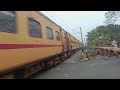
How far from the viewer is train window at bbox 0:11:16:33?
6492 mm

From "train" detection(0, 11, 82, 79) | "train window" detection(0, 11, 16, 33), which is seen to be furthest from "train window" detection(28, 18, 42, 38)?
"train window" detection(0, 11, 16, 33)

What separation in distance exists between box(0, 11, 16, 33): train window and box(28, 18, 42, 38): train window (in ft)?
5.67

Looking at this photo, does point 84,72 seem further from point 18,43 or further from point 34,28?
point 18,43

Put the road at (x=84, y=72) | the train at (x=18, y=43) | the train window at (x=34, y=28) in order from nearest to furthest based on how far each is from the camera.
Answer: the train at (x=18, y=43) → the train window at (x=34, y=28) → the road at (x=84, y=72)

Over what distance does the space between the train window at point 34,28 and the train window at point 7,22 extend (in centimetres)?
173

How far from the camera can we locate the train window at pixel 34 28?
9.17m

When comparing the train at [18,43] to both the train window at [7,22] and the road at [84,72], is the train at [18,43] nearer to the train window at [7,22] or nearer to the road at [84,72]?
the train window at [7,22]

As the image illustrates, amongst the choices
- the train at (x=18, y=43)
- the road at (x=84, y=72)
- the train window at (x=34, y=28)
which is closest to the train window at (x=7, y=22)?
the train at (x=18, y=43)

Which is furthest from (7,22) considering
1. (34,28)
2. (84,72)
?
(84,72)

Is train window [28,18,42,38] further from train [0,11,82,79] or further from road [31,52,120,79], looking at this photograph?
road [31,52,120,79]
